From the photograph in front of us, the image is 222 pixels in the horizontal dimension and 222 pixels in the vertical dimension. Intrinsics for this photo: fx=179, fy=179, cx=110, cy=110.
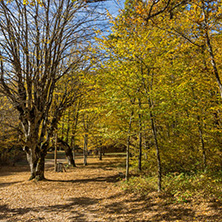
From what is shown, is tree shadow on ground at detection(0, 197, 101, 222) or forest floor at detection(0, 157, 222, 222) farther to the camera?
tree shadow on ground at detection(0, 197, 101, 222)

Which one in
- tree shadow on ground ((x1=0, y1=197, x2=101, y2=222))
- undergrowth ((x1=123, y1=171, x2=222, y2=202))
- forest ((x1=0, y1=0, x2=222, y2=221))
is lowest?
tree shadow on ground ((x1=0, y1=197, x2=101, y2=222))

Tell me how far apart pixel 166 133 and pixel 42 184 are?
24.1 ft

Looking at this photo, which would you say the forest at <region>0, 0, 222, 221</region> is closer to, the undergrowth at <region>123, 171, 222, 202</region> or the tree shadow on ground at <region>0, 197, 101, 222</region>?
the undergrowth at <region>123, 171, 222, 202</region>

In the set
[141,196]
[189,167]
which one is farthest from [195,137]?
[141,196]

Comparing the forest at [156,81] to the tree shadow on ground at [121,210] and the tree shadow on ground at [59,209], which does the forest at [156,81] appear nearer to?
the tree shadow on ground at [121,210]

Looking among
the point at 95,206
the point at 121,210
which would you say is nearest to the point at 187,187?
the point at 121,210

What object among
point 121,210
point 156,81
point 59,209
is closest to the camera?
point 121,210

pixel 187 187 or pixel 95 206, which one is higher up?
pixel 187 187

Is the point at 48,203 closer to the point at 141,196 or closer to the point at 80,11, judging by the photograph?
the point at 141,196

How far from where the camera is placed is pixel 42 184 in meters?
9.52

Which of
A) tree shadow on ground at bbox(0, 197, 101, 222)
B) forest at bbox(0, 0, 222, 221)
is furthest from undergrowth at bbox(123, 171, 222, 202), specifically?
tree shadow on ground at bbox(0, 197, 101, 222)

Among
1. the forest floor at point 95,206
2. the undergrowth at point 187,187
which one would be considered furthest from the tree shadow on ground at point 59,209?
the undergrowth at point 187,187

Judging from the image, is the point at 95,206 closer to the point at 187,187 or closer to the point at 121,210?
the point at 121,210

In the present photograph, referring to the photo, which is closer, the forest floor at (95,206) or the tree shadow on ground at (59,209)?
the forest floor at (95,206)
